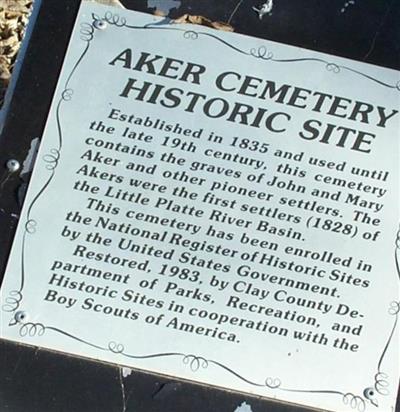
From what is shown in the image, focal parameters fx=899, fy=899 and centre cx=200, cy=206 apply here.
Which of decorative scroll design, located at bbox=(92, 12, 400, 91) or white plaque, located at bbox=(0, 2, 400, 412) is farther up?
decorative scroll design, located at bbox=(92, 12, 400, 91)

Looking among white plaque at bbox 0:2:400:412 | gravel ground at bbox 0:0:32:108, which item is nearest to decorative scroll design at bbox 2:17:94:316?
white plaque at bbox 0:2:400:412

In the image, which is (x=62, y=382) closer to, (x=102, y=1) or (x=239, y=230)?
(x=239, y=230)

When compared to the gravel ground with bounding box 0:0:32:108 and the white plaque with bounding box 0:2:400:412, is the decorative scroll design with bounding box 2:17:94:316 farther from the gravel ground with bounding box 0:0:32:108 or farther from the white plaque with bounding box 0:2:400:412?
the gravel ground with bounding box 0:0:32:108

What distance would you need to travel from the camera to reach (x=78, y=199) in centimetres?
171

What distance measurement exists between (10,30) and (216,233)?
1002mm

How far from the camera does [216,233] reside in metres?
1.70

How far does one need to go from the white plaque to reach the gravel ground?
0.60 m

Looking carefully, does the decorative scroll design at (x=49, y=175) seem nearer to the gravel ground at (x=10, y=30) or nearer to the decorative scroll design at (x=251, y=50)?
the decorative scroll design at (x=251, y=50)

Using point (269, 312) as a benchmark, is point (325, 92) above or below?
above

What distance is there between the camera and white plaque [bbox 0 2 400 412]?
167cm

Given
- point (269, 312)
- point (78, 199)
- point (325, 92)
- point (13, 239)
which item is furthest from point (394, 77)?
point (13, 239)

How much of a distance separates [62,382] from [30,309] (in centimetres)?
15

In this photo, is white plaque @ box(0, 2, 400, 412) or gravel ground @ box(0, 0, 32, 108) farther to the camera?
gravel ground @ box(0, 0, 32, 108)

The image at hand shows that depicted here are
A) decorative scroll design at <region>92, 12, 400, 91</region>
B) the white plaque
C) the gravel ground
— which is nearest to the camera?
the white plaque
